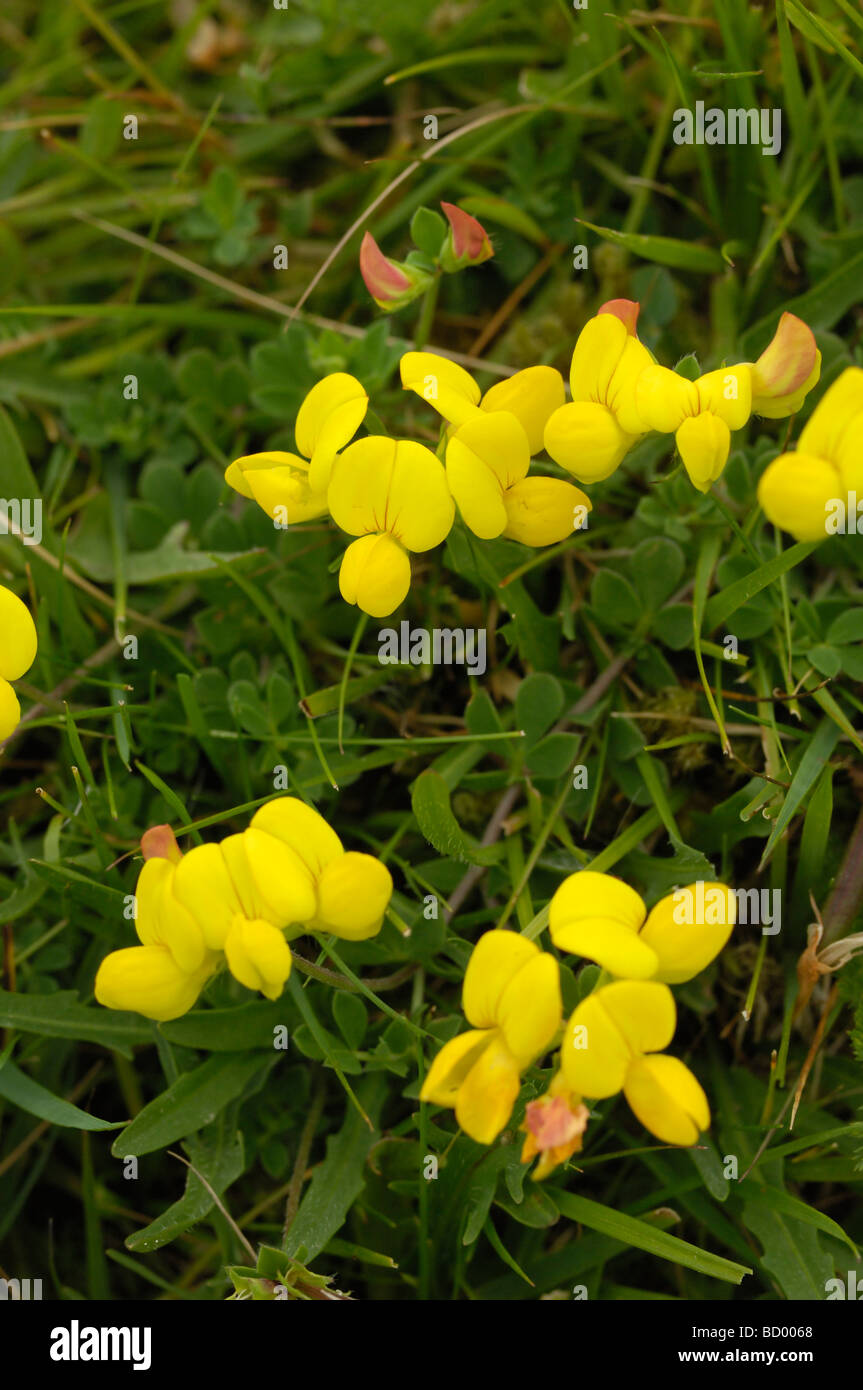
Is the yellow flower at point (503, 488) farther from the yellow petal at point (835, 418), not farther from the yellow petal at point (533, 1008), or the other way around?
the yellow petal at point (533, 1008)

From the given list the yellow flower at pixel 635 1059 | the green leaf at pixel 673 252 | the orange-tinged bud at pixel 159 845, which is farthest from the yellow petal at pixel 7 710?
the green leaf at pixel 673 252

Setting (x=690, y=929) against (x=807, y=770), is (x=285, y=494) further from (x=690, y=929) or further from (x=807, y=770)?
(x=807, y=770)

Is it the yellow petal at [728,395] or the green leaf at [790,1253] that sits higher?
the yellow petal at [728,395]

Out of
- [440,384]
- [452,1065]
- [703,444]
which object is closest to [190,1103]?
[452,1065]

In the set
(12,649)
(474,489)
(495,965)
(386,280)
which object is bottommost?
(495,965)

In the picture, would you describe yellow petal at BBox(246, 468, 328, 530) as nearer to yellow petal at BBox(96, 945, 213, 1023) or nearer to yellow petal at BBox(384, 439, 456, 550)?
yellow petal at BBox(384, 439, 456, 550)
